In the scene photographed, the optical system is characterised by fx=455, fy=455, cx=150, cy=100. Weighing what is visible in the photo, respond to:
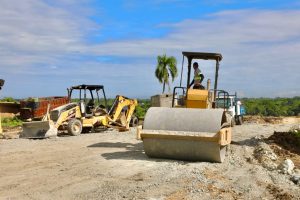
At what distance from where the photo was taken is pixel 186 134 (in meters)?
10.3

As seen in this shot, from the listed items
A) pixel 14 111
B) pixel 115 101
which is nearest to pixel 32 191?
pixel 115 101

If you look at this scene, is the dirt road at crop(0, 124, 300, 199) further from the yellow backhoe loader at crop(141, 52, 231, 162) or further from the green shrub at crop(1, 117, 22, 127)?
the green shrub at crop(1, 117, 22, 127)

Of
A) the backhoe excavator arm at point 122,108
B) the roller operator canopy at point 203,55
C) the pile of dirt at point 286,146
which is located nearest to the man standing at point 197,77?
the roller operator canopy at point 203,55

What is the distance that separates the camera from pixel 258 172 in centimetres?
971

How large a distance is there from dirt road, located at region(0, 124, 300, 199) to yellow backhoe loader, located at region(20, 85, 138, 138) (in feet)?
17.9

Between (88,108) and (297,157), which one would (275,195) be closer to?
(297,157)

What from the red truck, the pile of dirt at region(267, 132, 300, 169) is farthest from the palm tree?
the pile of dirt at region(267, 132, 300, 169)

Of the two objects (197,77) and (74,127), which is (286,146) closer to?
(197,77)

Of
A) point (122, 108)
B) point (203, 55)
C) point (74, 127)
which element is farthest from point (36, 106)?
point (203, 55)

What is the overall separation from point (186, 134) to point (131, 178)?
1943mm

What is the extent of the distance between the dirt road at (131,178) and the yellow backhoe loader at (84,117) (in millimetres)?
5463

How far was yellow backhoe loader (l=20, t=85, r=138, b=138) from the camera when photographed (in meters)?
18.3

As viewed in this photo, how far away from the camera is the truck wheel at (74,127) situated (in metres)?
19.2

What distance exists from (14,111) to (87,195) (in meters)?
28.1
